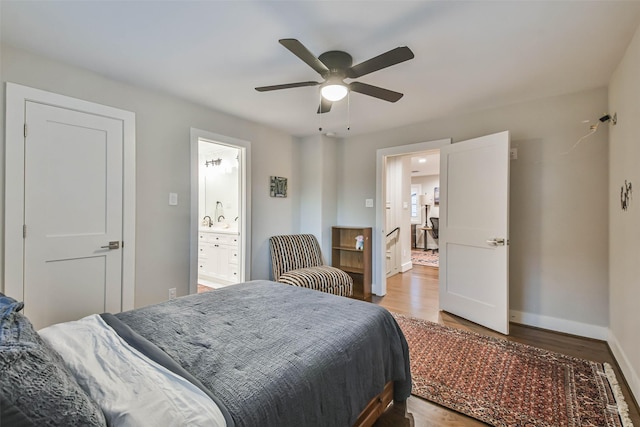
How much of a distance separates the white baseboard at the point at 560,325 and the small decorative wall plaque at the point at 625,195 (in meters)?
1.27

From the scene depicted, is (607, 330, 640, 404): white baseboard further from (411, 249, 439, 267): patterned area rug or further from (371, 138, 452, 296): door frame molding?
(411, 249, 439, 267): patterned area rug

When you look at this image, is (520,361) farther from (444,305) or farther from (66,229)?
(66,229)

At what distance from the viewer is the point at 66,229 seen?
2.28 m

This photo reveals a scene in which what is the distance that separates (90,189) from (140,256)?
28.2 inches

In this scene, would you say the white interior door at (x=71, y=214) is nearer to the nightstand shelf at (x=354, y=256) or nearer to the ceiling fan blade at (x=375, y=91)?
the ceiling fan blade at (x=375, y=91)

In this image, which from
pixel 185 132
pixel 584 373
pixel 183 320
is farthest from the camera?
pixel 185 132

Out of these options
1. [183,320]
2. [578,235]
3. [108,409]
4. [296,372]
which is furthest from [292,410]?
[578,235]

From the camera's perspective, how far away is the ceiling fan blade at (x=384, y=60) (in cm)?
160

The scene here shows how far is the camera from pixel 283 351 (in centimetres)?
122

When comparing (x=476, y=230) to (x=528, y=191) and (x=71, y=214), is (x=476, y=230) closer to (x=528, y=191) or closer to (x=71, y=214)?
(x=528, y=191)

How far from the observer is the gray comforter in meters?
1.01

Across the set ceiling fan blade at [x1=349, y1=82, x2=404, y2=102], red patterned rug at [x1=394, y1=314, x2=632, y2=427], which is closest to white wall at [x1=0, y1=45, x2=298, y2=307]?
ceiling fan blade at [x1=349, y1=82, x2=404, y2=102]

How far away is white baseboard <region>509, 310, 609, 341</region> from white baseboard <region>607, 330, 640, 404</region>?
0.38 feet

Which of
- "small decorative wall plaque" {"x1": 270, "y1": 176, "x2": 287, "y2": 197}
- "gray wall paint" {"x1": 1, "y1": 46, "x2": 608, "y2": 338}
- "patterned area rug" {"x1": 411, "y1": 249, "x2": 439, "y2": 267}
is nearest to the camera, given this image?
"gray wall paint" {"x1": 1, "y1": 46, "x2": 608, "y2": 338}
